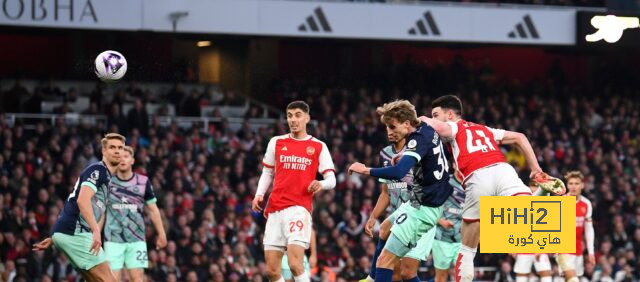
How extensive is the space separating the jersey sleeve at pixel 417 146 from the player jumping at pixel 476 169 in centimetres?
53

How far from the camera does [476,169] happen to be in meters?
12.4

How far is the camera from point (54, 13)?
24.4m

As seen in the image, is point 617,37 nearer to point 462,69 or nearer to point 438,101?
point 462,69

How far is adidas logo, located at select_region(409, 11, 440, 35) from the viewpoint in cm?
2752

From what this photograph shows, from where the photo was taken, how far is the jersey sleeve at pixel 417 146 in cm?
1162

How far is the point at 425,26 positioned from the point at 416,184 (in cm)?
1566

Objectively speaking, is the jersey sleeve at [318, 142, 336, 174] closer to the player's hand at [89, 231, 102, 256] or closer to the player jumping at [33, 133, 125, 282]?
the player jumping at [33, 133, 125, 282]

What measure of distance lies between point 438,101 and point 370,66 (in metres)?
20.2

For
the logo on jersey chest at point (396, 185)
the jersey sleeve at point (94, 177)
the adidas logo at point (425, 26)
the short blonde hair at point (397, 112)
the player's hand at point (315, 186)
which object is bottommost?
the logo on jersey chest at point (396, 185)

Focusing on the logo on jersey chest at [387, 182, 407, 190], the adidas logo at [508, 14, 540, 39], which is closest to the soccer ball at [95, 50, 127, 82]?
the logo on jersey chest at [387, 182, 407, 190]

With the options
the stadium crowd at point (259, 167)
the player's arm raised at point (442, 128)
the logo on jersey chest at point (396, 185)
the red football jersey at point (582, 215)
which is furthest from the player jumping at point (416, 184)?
the red football jersey at point (582, 215)

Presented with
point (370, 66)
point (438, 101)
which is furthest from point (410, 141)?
point (370, 66)

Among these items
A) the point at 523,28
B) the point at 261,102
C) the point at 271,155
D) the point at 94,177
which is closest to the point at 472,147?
the point at 271,155

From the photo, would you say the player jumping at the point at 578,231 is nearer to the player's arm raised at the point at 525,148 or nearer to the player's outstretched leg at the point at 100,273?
the player's arm raised at the point at 525,148
